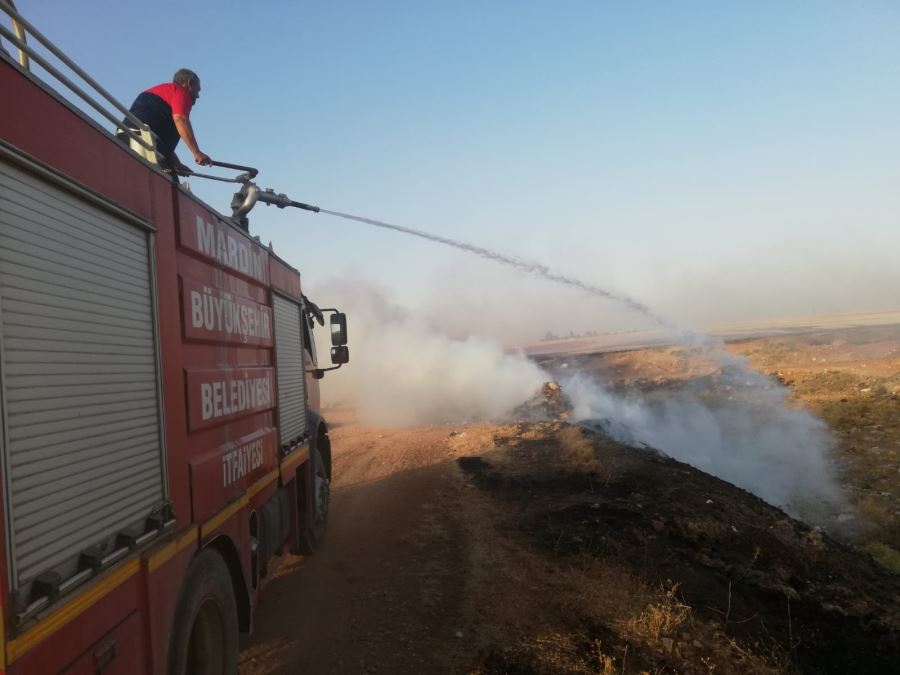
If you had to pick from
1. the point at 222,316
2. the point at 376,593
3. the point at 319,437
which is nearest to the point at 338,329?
the point at 319,437

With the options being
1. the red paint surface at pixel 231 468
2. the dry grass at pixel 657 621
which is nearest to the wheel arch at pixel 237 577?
the red paint surface at pixel 231 468

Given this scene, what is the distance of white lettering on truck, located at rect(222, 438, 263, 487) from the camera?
3891 mm

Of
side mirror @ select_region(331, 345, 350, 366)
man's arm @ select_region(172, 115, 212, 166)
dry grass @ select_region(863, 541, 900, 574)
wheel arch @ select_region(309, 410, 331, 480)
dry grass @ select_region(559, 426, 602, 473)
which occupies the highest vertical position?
man's arm @ select_region(172, 115, 212, 166)

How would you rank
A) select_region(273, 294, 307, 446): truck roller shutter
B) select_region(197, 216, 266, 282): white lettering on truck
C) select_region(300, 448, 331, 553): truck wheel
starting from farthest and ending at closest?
select_region(300, 448, 331, 553): truck wheel, select_region(273, 294, 307, 446): truck roller shutter, select_region(197, 216, 266, 282): white lettering on truck

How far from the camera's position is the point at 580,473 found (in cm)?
1023

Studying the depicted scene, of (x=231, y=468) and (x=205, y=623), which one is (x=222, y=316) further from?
(x=205, y=623)

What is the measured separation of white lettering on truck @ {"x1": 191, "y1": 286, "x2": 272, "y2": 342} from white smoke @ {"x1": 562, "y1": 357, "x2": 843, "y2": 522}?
9.85 m

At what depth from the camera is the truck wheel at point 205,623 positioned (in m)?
3.03

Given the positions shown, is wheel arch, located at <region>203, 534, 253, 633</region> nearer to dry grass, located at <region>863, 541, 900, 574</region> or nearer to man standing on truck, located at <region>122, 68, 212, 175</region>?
man standing on truck, located at <region>122, 68, 212, 175</region>

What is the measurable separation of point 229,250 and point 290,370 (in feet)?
6.40

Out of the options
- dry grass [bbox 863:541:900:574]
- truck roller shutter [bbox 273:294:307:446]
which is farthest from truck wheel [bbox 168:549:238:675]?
dry grass [bbox 863:541:900:574]

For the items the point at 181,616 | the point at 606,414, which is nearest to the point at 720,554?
the point at 181,616

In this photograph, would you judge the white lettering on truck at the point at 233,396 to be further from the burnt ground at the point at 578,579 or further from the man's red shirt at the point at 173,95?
the man's red shirt at the point at 173,95

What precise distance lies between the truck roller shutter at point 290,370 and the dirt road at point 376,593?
156 centimetres
